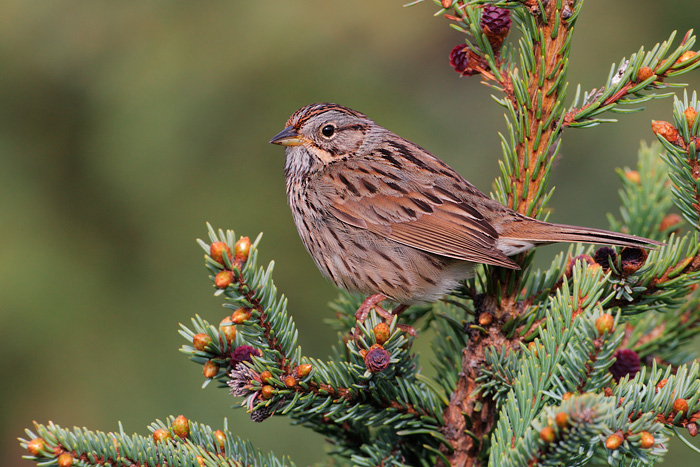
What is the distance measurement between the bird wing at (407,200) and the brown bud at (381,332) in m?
0.96

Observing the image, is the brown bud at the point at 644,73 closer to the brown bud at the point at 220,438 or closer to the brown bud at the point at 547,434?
the brown bud at the point at 547,434

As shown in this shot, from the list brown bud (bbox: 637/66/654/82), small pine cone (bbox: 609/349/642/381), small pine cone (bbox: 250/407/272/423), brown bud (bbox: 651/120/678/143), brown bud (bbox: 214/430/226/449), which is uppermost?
brown bud (bbox: 637/66/654/82)

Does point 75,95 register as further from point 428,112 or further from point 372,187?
point 428,112

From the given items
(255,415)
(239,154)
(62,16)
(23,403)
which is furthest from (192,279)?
(255,415)

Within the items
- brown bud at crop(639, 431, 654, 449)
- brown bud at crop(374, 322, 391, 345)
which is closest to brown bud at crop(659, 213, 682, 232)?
brown bud at crop(374, 322, 391, 345)

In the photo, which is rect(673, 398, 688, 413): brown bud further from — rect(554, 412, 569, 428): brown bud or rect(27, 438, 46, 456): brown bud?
rect(27, 438, 46, 456): brown bud

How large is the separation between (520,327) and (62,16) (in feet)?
9.25

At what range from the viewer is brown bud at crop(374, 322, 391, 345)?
6.65 ft

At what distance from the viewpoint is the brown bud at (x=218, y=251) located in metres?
1.75

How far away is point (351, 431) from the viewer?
229 cm

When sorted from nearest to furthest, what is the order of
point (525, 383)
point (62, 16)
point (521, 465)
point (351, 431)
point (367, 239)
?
1. point (521, 465)
2. point (525, 383)
3. point (351, 431)
4. point (367, 239)
5. point (62, 16)

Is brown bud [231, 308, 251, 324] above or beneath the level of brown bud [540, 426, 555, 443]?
above

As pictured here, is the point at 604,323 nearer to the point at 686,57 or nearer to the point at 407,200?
the point at 686,57

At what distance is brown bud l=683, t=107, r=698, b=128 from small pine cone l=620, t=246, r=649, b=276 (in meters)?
0.42
